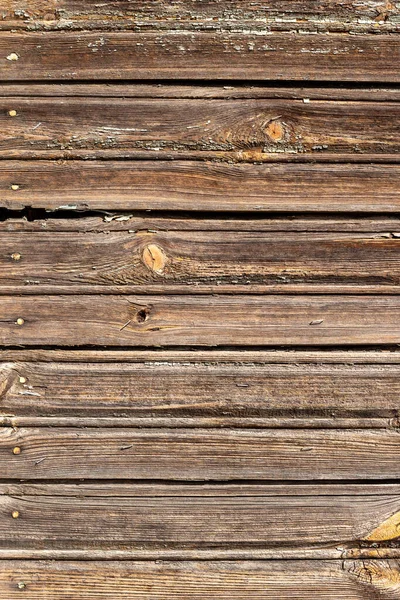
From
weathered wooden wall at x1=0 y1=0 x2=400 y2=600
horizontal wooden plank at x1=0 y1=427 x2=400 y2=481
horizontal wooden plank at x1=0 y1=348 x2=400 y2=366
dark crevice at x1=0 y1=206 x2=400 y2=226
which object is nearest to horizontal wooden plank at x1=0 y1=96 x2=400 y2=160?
weathered wooden wall at x1=0 y1=0 x2=400 y2=600

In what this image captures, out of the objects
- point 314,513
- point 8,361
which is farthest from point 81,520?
point 314,513

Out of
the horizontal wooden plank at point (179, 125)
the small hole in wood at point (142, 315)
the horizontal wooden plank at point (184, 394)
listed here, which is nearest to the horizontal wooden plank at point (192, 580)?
the horizontal wooden plank at point (184, 394)

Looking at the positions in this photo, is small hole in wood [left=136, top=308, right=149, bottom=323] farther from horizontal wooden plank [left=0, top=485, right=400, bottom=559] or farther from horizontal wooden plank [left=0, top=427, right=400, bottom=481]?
horizontal wooden plank [left=0, top=485, right=400, bottom=559]

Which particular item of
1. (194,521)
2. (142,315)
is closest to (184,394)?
(142,315)

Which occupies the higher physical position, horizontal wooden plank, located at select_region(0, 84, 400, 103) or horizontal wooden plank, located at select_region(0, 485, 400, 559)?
horizontal wooden plank, located at select_region(0, 84, 400, 103)

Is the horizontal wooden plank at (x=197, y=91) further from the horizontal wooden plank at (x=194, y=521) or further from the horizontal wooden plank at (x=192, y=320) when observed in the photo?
the horizontal wooden plank at (x=194, y=521)

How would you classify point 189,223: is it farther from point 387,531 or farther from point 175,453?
point 387,531
